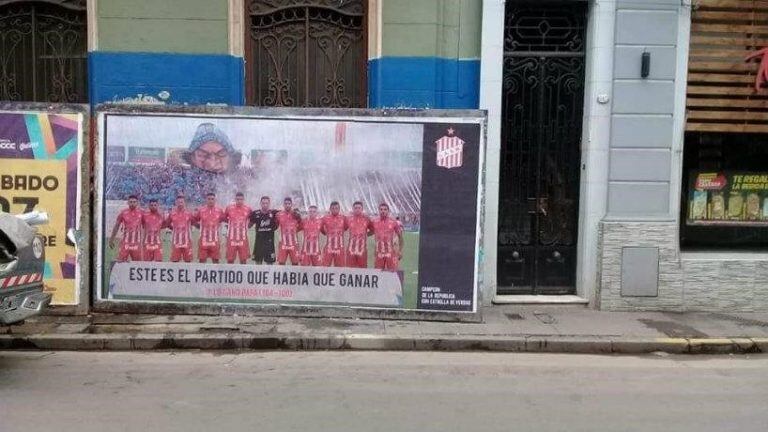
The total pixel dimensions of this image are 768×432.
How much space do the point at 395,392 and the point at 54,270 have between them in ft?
15.1

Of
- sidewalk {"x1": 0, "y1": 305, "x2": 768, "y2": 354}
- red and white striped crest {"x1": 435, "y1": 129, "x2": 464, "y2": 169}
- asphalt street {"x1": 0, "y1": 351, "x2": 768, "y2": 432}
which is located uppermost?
red and white striped crest {"x1": 435, "y1": 129, "x2": 464, "y2": 169}

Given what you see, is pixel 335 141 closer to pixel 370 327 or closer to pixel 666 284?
pixel 370 327

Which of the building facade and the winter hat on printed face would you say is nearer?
the winter hat on printed face

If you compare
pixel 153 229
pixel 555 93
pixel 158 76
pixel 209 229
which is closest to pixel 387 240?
pixel 209 229

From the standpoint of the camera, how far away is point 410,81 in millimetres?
9148

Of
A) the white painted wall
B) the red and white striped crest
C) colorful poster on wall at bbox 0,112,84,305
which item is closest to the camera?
colorful poster on wall at bbox 0,112,84,305

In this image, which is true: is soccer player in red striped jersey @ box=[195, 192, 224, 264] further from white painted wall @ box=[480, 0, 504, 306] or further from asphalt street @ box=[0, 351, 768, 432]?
white painted wall @ box=[480, 0, 504, 306]

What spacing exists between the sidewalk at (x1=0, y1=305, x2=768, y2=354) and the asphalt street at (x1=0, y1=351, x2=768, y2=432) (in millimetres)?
189

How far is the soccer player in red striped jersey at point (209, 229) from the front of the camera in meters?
8.22

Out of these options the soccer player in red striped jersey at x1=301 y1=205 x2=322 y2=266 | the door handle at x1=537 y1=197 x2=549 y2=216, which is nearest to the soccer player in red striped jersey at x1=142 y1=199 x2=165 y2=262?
the soccer player in red striped jersey at x1=301 y1=205 x2=322 y2=266

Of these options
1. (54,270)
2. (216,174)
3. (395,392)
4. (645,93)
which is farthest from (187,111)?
(645,93)

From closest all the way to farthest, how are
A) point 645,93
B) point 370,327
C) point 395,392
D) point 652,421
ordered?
point 652,421 → point 395,392 → point 370,327 → point 645,93

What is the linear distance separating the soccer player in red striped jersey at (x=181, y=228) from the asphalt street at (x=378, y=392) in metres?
1.53

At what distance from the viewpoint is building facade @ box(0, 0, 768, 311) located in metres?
8.98
